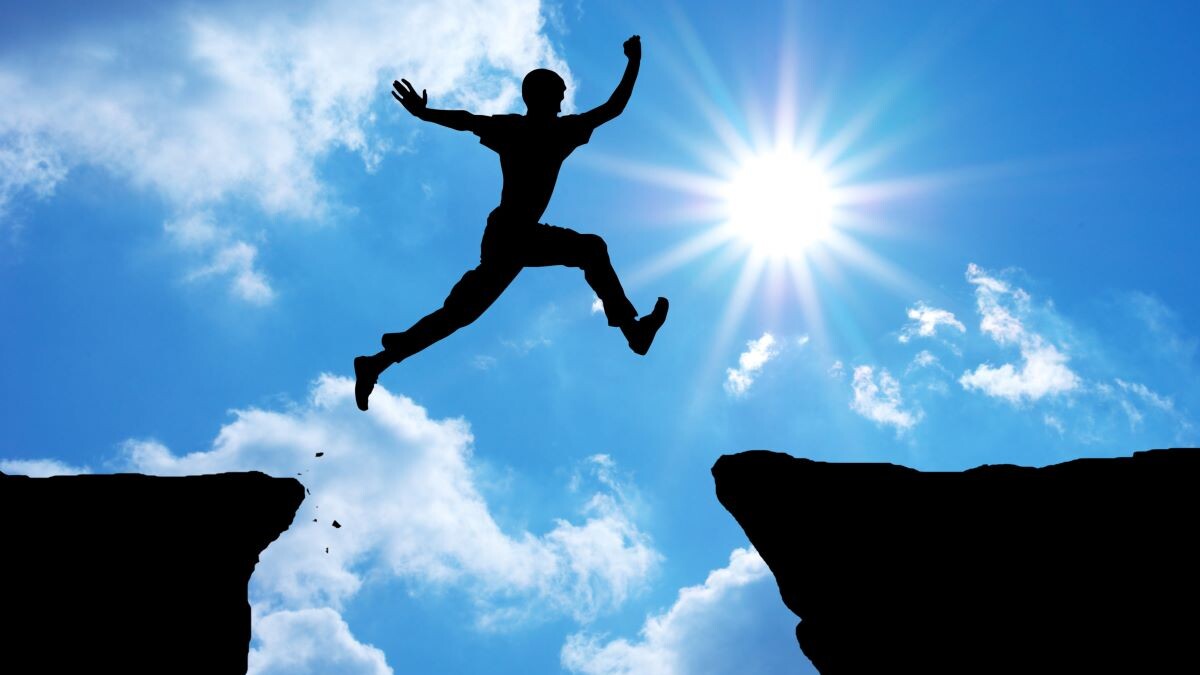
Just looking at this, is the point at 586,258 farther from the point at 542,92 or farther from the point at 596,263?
the point at 542,92

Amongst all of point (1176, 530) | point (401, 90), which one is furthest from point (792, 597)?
point (401, 90)

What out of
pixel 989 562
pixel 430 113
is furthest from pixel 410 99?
pixel 989 562

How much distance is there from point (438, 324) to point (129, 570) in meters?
2.71

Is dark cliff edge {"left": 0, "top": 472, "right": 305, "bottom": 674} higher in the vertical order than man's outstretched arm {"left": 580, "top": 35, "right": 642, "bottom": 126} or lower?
lower

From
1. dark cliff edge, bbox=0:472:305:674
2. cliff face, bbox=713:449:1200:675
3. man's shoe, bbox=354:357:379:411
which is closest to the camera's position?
cliff face, bbox=713:449:1200:675

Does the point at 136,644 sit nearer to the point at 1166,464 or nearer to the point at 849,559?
the point at 849,559

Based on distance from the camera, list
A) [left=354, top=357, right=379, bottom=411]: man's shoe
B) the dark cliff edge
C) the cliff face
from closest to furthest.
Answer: the cliff face < the dark cliff edge < [left=354, top=357, right=379, bottom=411]: man's shoe

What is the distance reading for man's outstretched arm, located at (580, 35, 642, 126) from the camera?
20.3 feet

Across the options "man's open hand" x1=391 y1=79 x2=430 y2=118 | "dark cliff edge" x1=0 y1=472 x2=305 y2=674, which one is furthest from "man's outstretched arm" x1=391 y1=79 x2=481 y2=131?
"dark cliff edge" x1=0 y1=472 x2=305 y2=674

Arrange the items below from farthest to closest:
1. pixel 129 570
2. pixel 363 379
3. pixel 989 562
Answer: pixel 363 379
pixel 129 570
pixel 989 562

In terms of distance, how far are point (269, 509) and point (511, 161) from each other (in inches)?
123

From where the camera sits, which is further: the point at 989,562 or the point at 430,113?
the point at 430,113

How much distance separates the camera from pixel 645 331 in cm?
620

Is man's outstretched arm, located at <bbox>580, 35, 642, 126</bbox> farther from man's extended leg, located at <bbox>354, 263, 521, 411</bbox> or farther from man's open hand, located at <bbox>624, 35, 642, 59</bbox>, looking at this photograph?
man's extended leg, located at <bbox>354, 263, 521, 411</bbox>
